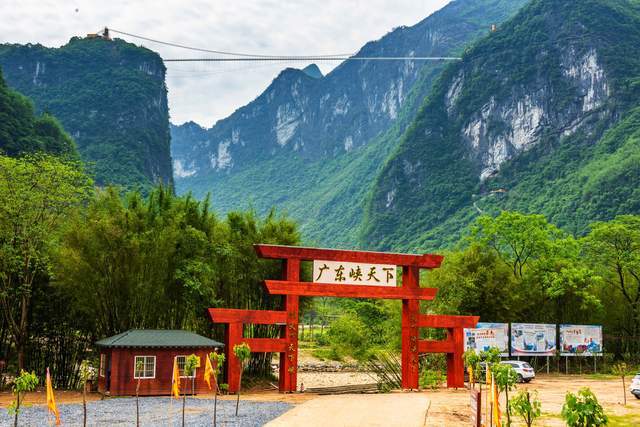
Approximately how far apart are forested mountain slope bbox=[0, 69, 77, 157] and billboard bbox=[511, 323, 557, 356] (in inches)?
1895

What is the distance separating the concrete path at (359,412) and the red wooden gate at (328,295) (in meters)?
2.04

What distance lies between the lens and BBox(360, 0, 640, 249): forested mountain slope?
379 ft

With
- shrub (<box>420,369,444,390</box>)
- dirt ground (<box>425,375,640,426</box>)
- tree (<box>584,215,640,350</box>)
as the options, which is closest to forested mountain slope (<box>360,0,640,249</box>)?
tree (<box>584,215,640,350</box>)

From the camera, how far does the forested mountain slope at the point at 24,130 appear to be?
2544 inches

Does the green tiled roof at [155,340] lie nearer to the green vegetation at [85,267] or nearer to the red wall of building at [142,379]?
the red wall of building at [142,379]

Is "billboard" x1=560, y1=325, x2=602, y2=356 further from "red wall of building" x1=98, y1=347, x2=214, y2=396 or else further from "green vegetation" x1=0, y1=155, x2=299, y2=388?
"red wall of building" x1=98, y1=347, x2=214, y2=396

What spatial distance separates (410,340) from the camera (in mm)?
21719

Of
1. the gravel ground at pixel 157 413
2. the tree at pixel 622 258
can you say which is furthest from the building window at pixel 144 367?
the tree at pixel 622 258

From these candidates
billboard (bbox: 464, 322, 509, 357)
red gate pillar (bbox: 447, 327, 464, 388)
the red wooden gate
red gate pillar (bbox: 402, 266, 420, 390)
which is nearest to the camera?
the red wooden gate

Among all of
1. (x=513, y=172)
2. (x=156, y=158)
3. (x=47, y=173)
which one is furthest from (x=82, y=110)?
(x=47, y=173)

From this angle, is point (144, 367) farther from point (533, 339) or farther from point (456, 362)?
point (533, 339)

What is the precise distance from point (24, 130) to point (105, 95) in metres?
74.2

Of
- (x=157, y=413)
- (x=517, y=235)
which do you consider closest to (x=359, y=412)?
(x=157, y=413)

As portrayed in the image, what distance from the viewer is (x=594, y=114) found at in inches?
4951
